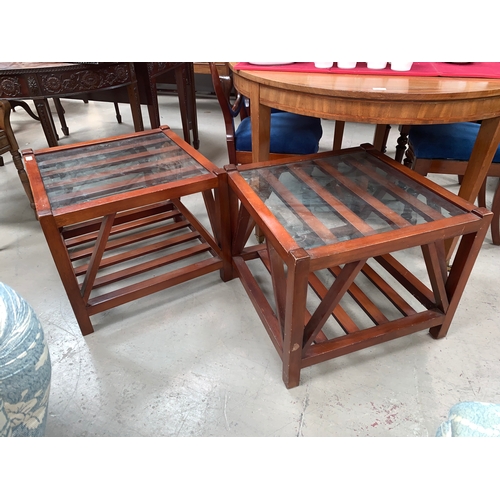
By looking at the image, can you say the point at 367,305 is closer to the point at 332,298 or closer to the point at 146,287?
the point at 332,298

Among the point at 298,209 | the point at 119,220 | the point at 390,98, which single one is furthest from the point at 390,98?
the point at 119,220

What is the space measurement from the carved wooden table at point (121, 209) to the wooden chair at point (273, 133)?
290mm

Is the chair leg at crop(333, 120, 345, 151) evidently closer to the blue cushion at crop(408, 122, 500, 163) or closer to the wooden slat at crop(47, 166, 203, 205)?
the blue cushion at crop(408, 122, 500, 163)

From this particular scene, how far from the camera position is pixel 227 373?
1191 mm

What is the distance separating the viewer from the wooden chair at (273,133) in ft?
5.21

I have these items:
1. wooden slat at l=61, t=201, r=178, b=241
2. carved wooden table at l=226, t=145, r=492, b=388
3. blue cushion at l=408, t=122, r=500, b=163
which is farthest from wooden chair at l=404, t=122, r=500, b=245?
wooden slat at l=61, t=201, r=178, b=241

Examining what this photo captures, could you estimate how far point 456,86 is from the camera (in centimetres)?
109

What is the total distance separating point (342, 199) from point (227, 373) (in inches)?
26.8

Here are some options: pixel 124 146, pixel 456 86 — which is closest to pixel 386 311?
pixel 456 86

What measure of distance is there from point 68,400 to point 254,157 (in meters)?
1.11

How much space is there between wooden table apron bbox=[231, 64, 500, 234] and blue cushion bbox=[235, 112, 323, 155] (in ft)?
1.04

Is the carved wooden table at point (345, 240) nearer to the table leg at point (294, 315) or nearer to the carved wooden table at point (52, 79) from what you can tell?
the table leg at point (294, 315)

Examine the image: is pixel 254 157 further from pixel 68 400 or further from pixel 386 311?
pixel 68 400

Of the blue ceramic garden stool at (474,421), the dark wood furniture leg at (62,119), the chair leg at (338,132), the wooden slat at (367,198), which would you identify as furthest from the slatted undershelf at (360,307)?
the dark wood furniture leg at (62,119)
